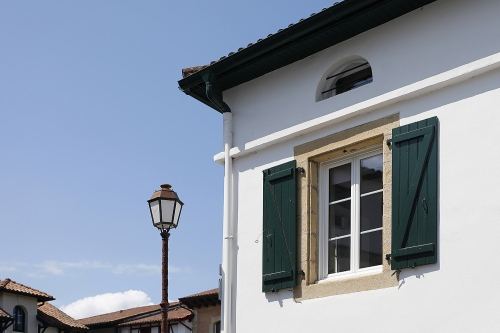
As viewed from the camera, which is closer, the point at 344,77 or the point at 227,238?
the point at 344,77

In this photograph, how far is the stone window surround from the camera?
7.97 m

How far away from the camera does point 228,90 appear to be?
1030 cm

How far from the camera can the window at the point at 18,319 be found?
37844 millimetres

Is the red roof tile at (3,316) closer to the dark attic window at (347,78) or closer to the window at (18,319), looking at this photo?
the window at (18,319)


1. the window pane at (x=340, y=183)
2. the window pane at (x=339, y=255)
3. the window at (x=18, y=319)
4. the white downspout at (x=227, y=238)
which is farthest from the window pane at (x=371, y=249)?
the window at (x=18, y=319)

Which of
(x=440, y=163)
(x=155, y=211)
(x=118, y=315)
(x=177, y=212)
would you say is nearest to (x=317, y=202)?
(x=440, y=163)

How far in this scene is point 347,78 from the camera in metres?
9.09

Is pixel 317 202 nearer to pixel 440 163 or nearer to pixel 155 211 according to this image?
pixel 440 163

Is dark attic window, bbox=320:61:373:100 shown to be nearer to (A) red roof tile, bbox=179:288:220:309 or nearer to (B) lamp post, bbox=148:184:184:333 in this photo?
(B) lamp post, bbox=148:184:184:333

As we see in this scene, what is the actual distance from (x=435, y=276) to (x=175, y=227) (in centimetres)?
365

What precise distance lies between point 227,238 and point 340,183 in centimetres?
163

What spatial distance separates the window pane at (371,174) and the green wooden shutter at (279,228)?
0.81 meters

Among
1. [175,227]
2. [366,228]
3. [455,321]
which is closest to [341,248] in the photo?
[366,228]

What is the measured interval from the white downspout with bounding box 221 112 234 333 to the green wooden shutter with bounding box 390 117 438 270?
7.84 ft
